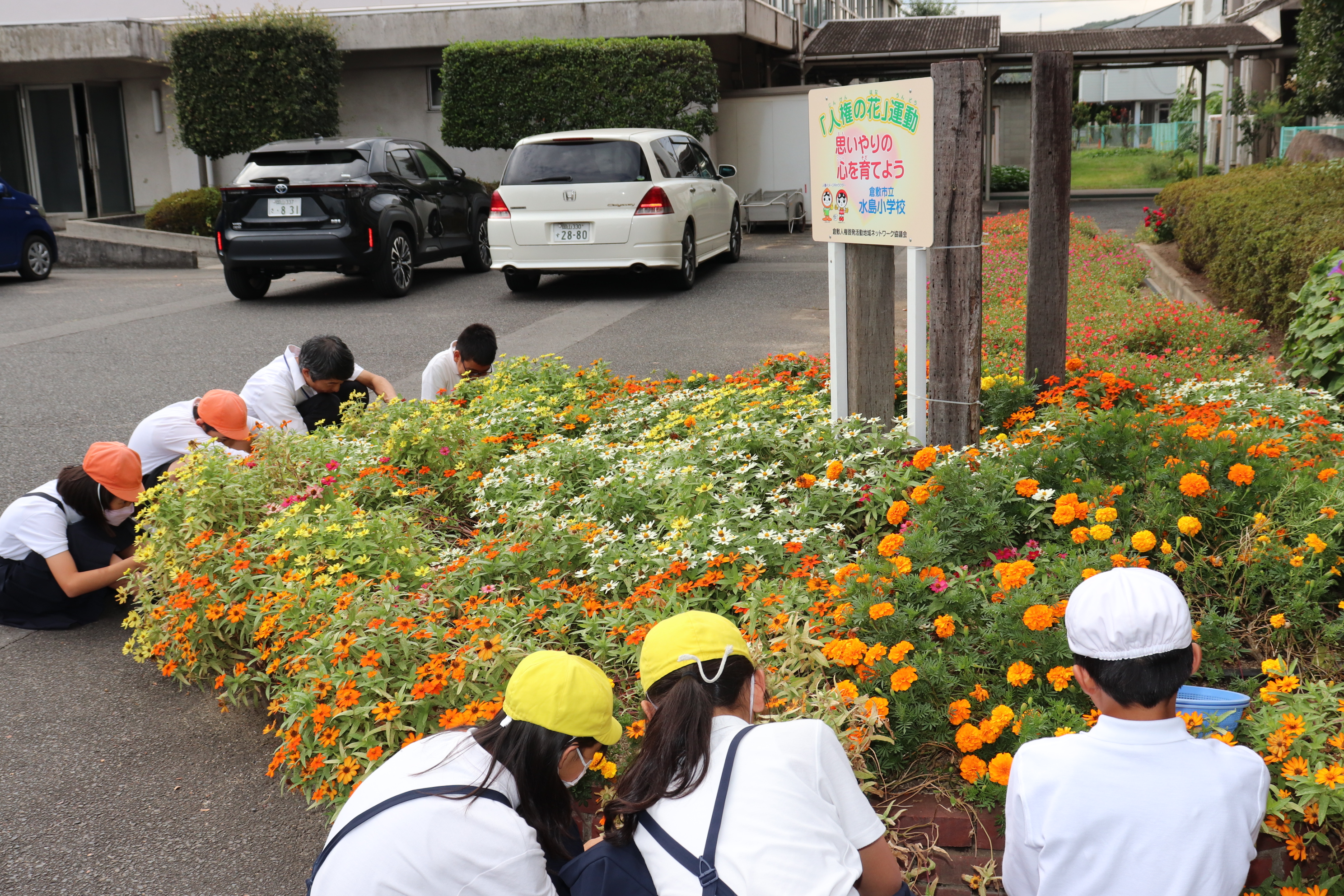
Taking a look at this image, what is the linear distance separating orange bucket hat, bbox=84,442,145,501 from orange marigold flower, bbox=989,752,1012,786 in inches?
148

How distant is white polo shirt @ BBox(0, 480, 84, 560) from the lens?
15.3ft

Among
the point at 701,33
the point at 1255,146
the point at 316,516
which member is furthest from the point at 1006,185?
the point at 316,516

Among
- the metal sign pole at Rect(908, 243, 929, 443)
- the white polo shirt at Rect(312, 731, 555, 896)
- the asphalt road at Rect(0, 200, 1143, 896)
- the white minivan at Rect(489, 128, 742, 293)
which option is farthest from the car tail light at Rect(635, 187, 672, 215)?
the white polo shirt at Rect(312, 731, 555, 896)

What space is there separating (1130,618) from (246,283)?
41.3 ft

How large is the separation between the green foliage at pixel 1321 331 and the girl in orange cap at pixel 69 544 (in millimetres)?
5747

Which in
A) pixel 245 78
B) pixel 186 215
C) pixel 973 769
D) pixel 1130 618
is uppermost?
pixel 245 78

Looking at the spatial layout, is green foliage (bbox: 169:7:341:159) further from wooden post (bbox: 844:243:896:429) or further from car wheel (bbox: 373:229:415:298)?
wooden post (bbox: 844:243:896:429)

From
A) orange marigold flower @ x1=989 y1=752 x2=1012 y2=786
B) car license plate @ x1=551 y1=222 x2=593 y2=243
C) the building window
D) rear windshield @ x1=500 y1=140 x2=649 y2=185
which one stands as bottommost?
orange marigold flower @ x1=989 y1=752 x2=1012 y2=786

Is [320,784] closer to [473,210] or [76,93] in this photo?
[473,210]

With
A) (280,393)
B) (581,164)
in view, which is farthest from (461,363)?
(581,164)

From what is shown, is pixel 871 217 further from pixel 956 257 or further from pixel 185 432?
pixel 185 432

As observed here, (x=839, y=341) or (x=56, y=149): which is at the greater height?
(x=56, y=149)

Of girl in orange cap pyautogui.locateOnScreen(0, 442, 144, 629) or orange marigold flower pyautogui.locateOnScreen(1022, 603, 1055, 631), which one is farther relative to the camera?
girl in orange cap pyautogui.locateOnScreen(0, 442, 144, 629)

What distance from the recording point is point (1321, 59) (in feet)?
49.3
